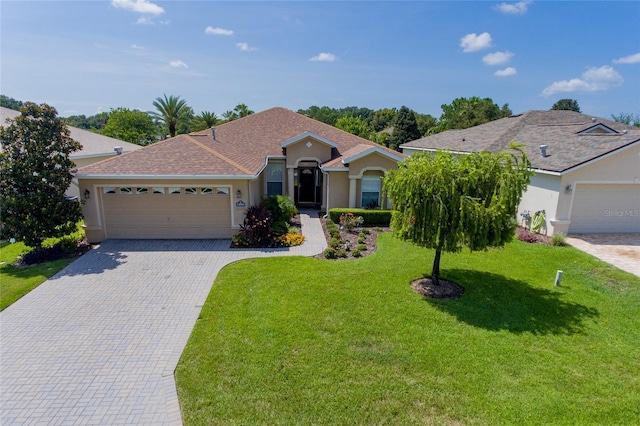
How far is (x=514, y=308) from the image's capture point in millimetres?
9500

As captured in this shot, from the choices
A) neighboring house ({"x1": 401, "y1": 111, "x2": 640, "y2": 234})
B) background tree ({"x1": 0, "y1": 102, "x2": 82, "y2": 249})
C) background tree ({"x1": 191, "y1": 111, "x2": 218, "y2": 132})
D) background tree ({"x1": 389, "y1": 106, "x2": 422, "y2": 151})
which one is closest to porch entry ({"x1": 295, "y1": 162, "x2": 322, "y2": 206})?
neighboring house ({"x1": 401, "y1": 111, "x2": 640, "y2": 234})

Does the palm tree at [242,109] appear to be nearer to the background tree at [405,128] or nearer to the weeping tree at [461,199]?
the background tree at [405,128]

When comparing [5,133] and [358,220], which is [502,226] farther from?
[5,133]

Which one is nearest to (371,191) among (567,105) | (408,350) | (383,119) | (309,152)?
(309,152)

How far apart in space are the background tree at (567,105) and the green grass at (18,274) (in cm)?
7153

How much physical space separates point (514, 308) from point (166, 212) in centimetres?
1351

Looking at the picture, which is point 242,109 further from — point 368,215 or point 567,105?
point 567,105

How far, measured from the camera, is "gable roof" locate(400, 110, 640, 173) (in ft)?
52.0

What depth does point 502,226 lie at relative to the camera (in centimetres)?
928

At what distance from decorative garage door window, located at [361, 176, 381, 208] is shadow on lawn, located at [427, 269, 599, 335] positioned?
846cm

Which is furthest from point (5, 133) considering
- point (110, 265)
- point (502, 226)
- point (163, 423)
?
point (502, 226)

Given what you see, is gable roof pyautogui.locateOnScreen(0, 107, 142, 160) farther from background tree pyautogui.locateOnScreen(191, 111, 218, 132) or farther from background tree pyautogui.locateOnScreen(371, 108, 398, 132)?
background tree pyautogui.locateOnScreen(371, 108, 398, 132)

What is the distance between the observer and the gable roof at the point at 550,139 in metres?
15.9

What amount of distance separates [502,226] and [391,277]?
3752 mm
